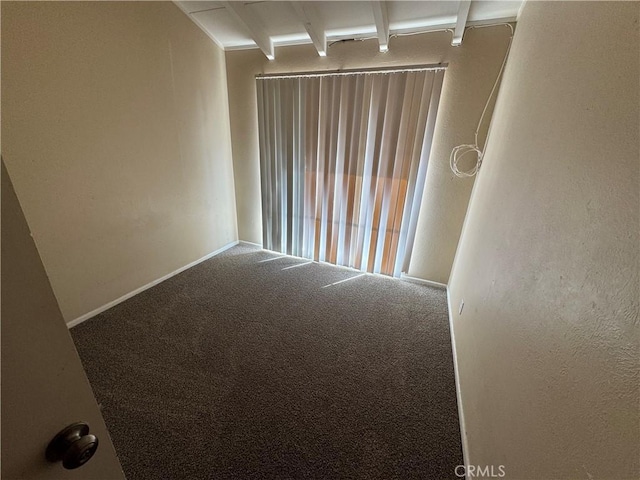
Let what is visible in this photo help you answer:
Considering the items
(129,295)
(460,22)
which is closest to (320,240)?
(129,295)

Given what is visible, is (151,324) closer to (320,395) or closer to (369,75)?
(320,395)

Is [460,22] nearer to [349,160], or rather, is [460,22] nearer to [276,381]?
[349,160]

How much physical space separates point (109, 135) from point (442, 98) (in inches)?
106

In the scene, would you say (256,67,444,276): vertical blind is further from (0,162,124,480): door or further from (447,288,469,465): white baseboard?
(0,162,124,480): door

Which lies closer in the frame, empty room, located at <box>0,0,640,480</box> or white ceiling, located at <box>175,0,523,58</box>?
empty room, located at <box>0,0,640,480</box>

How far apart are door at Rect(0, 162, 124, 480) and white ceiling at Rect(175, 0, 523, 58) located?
2.36 meters

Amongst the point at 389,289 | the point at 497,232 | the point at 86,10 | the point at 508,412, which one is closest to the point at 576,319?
the point at 508,412

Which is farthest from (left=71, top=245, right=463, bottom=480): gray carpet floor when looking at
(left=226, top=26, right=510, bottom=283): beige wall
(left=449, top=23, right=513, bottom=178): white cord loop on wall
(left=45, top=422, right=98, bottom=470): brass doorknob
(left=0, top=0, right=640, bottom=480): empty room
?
(left=449, top=23, right=513, bottom=178): white cord loop on wall

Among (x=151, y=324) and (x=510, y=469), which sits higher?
(x=510, y=469)

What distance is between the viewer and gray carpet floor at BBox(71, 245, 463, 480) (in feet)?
4.10

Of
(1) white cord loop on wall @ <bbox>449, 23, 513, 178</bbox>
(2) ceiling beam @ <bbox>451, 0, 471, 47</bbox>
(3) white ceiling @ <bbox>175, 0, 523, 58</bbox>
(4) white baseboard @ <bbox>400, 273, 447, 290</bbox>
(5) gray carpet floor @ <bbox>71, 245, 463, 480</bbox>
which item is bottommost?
(5) gray carpet floor @ <bbox>71, 245, 463, 480</bbox>

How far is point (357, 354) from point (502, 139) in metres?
1.71

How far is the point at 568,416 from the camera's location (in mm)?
672

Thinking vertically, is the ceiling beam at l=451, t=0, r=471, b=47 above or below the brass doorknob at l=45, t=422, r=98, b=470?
above
